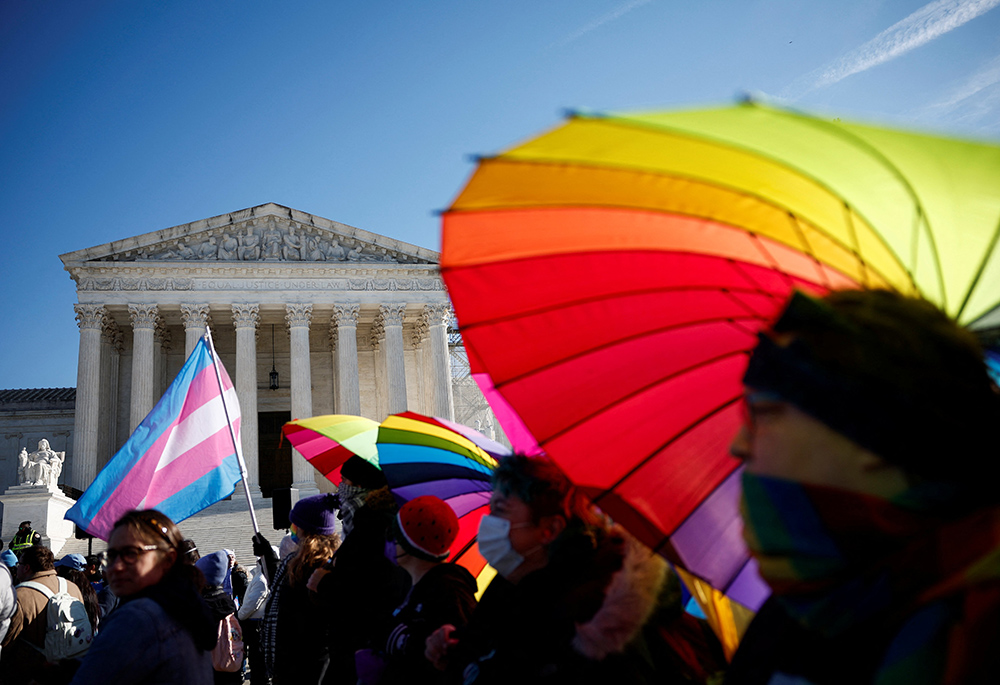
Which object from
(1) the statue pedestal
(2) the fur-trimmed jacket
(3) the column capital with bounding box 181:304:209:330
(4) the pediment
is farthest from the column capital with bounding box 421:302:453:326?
(2) the fur-trimmed jacket

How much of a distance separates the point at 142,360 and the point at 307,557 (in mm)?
26829

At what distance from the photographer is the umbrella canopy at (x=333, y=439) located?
4.89 metres

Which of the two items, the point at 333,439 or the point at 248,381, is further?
the point at 248,381

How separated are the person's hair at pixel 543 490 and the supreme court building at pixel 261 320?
25337 mm

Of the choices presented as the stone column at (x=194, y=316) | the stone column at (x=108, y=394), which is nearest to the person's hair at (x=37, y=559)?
the stone column at (x=194, y=316)

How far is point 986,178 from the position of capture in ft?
5.02

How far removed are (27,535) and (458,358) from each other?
99.5 ft

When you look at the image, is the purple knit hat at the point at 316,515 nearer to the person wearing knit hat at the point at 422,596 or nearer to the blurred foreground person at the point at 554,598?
the person wearing knit hat at the point at 422,596

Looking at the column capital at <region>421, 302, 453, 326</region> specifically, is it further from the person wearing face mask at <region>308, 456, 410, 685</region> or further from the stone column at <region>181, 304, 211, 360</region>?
the person wearing face mask at <region>308, 456, 410, 685</region>

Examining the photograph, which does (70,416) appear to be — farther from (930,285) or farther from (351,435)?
(930,285)

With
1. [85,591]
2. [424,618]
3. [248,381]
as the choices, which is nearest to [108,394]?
[248,381]

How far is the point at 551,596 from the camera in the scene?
2365 millimetres

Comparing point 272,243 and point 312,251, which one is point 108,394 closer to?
point 272,243

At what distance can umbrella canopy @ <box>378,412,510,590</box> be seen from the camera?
4.20 meters
